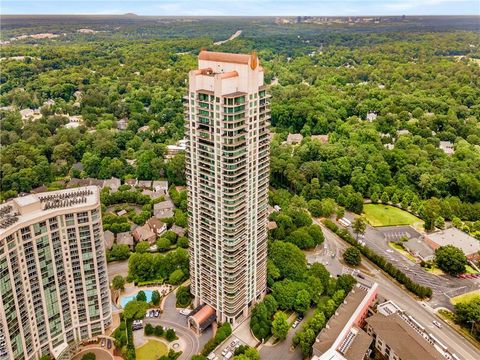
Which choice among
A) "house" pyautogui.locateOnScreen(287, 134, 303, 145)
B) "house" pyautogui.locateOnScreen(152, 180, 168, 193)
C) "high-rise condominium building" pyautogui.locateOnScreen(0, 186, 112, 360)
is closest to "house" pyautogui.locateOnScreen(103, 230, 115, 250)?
"high-rise condominium building" pyautogui.locateOnScreen(0, 186, 112, 360)

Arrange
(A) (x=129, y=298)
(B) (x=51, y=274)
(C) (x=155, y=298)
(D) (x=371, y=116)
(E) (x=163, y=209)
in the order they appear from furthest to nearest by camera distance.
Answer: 1. (D) (x=371, y=116)
2. (E) (x=163, y=209)
3. (A) (x=129, y=298)
4. (C) (x=155, y=298)
5. (B) (x=51, y=274)

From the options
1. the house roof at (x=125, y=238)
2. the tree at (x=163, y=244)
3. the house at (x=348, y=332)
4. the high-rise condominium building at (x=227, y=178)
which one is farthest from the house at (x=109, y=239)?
the house at (x=348, y=332)

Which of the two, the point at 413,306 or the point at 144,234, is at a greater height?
the point at 144,234

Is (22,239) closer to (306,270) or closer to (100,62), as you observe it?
(306,270)

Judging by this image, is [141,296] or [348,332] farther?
[141,296]

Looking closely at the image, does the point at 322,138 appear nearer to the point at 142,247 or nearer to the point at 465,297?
the point at 465,297

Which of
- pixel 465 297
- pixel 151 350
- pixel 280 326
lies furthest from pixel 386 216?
pixel 151 350

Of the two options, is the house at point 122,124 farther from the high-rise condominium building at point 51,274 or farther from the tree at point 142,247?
the high-rise condominium building at point 51,274
